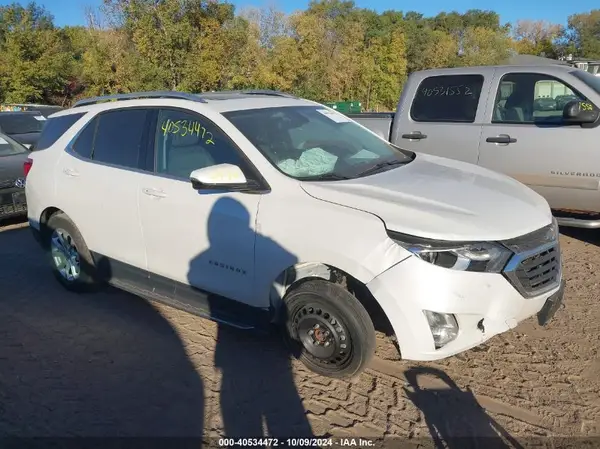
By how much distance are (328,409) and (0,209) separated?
600 centimetres

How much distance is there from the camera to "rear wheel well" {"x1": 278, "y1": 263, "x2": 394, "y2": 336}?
3238 millimetres

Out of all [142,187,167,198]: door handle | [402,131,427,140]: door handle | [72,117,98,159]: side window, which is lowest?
[142,187,167,198]: door handle

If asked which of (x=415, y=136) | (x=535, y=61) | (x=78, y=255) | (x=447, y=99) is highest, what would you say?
(x=535, y=61)

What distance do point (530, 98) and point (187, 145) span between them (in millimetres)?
3968

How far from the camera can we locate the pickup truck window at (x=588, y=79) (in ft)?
18.3

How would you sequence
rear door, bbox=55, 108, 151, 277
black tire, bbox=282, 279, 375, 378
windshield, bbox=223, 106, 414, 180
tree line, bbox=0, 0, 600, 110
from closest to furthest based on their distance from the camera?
black tire, bbox=282, 279, 375, 378 → windshield, bbox=223, 106, 414, 180 → rear door, bbox=55, 108, 151, 277 → tree line, bbox=0, 0, 600, 110

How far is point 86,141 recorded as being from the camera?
4.63 m

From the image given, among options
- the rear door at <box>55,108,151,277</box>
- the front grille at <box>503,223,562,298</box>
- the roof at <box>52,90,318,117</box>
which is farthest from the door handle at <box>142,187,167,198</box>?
the front grille at <box>503,223,562,298</box>

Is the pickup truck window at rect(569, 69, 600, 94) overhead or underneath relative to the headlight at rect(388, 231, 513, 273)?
overhead

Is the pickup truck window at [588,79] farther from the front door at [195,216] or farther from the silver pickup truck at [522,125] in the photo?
the front door at [195,216]

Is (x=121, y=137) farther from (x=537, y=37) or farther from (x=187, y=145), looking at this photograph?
(x=537, y=37)

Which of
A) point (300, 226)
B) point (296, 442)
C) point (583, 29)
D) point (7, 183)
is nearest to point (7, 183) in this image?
point (7, 183)

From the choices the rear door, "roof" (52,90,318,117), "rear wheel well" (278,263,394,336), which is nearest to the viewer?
"rear wheel well" (278,263,394,336)

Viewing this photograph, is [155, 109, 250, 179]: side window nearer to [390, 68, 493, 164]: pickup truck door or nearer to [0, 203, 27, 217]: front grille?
[390, 68, 493, 164]: pickup truck door
